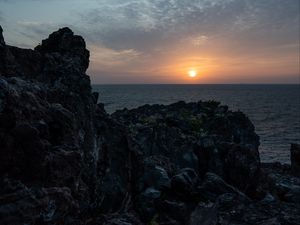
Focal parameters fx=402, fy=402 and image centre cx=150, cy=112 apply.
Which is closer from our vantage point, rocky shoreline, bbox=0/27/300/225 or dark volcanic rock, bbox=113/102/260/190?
rocky shoreline, bbox=0/27/300/225

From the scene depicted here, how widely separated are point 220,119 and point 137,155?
36.9m

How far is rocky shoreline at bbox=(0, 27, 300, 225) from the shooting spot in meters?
9.31

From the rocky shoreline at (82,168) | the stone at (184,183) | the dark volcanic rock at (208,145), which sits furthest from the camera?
the dark volcanic rock at (208,145)

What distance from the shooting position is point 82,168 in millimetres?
10867

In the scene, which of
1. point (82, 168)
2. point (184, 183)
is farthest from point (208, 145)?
point (82, 168)

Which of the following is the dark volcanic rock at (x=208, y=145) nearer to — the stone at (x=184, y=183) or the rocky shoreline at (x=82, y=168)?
the rocky shoreline at (x=82, y=168)

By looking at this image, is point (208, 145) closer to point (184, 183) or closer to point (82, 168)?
point (184, 183)

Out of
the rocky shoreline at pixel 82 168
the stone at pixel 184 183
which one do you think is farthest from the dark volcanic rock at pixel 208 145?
the stone at pixel 184 183

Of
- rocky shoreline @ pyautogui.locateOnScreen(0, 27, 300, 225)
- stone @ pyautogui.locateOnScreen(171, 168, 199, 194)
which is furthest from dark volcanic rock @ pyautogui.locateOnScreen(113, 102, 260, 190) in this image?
stone @ pyautogui.locateOnScreen(171, 168, 199, 194)

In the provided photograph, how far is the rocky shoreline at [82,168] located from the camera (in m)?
9.31

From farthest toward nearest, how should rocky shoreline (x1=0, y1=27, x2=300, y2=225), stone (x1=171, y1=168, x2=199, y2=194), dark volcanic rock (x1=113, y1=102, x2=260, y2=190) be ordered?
dark volcanic rock (x1=113, y1=102, x2=260, y2=190) < stone (x1=171, y1=168, x2=199, y2=194) < rocky shoreline (x1=0, y1=27, x2=300, y2=225)

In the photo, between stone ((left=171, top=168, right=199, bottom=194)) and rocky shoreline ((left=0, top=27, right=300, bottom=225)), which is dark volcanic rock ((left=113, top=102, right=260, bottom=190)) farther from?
stone ((left=171, top=168, right=199, bottom=194))

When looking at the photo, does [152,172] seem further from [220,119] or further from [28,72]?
[220,119]

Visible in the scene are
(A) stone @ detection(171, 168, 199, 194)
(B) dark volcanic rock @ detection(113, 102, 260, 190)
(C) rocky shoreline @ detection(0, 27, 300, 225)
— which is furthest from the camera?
(B) dark volcanic rock @ detection(113, 102, 260, 190)
